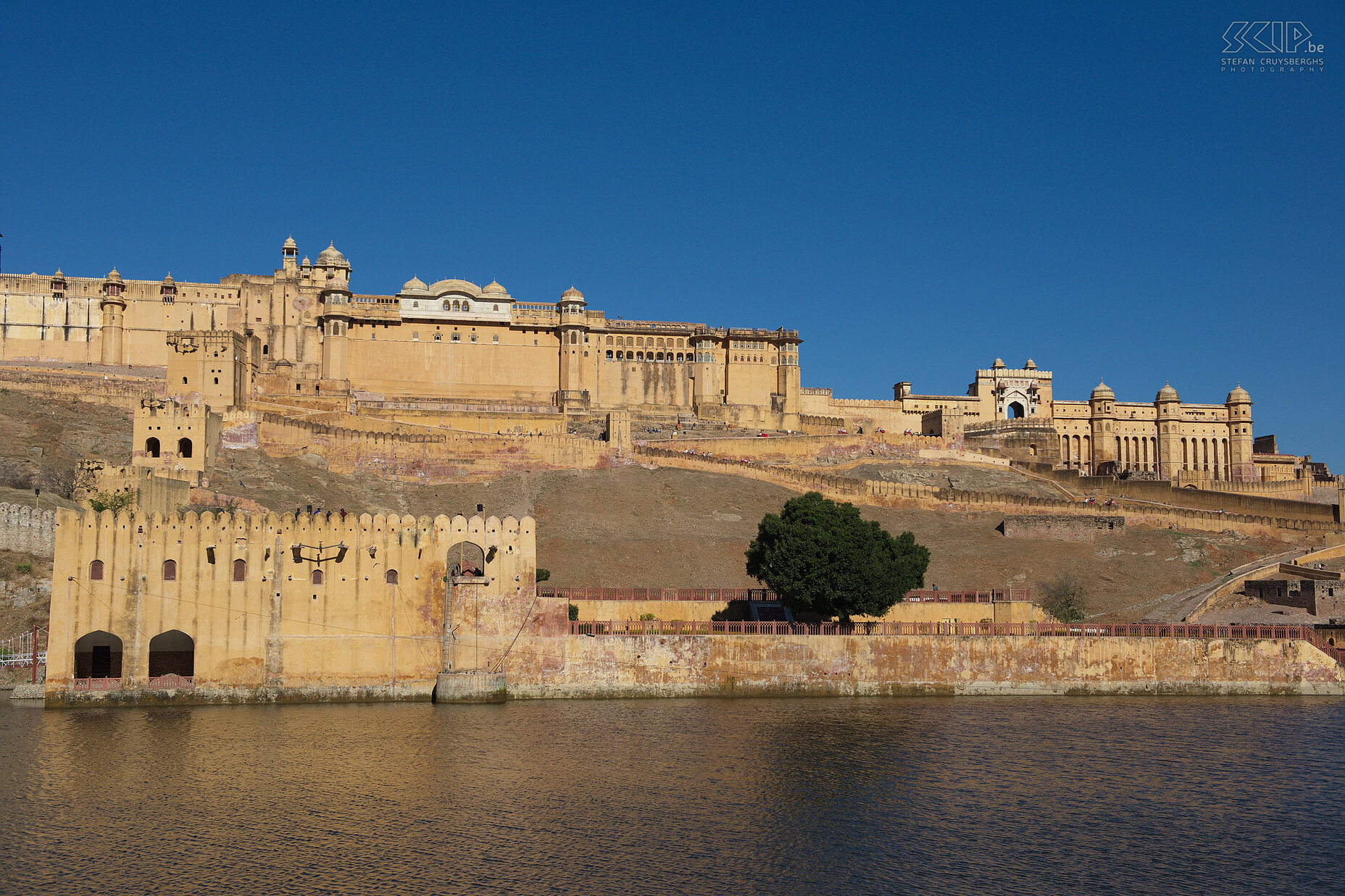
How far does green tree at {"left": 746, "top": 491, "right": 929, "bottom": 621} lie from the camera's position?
133ft

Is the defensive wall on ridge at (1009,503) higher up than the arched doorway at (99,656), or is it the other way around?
the defensive wall on ridge at (1009,503)

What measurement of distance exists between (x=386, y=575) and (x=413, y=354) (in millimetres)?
53611

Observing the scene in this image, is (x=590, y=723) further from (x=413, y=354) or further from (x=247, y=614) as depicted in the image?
(x=413, y=354)

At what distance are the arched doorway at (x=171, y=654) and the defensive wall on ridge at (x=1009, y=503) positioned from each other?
3744 cm

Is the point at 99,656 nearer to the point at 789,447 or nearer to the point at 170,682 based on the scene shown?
the point at 170,682

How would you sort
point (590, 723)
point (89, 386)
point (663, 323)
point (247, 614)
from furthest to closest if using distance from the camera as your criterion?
point (663, 323), point (89, 386), point (247, 614), point (590, 723)

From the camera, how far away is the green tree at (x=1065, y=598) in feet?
158

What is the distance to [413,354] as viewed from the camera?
85812mm

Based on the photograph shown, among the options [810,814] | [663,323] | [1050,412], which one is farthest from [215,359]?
[1050,412]

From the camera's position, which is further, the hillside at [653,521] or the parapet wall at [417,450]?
the parapet wall at [417,450]

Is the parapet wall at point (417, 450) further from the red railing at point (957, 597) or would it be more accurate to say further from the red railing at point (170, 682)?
the red railing at point (170, 682)

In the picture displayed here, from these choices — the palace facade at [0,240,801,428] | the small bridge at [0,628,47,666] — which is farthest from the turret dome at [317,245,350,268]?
the small bridge at [0,628,47,666]

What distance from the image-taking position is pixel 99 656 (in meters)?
35.3

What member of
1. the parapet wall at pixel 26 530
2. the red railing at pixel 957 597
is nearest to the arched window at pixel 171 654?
the parapet wall at pixel 26 530
